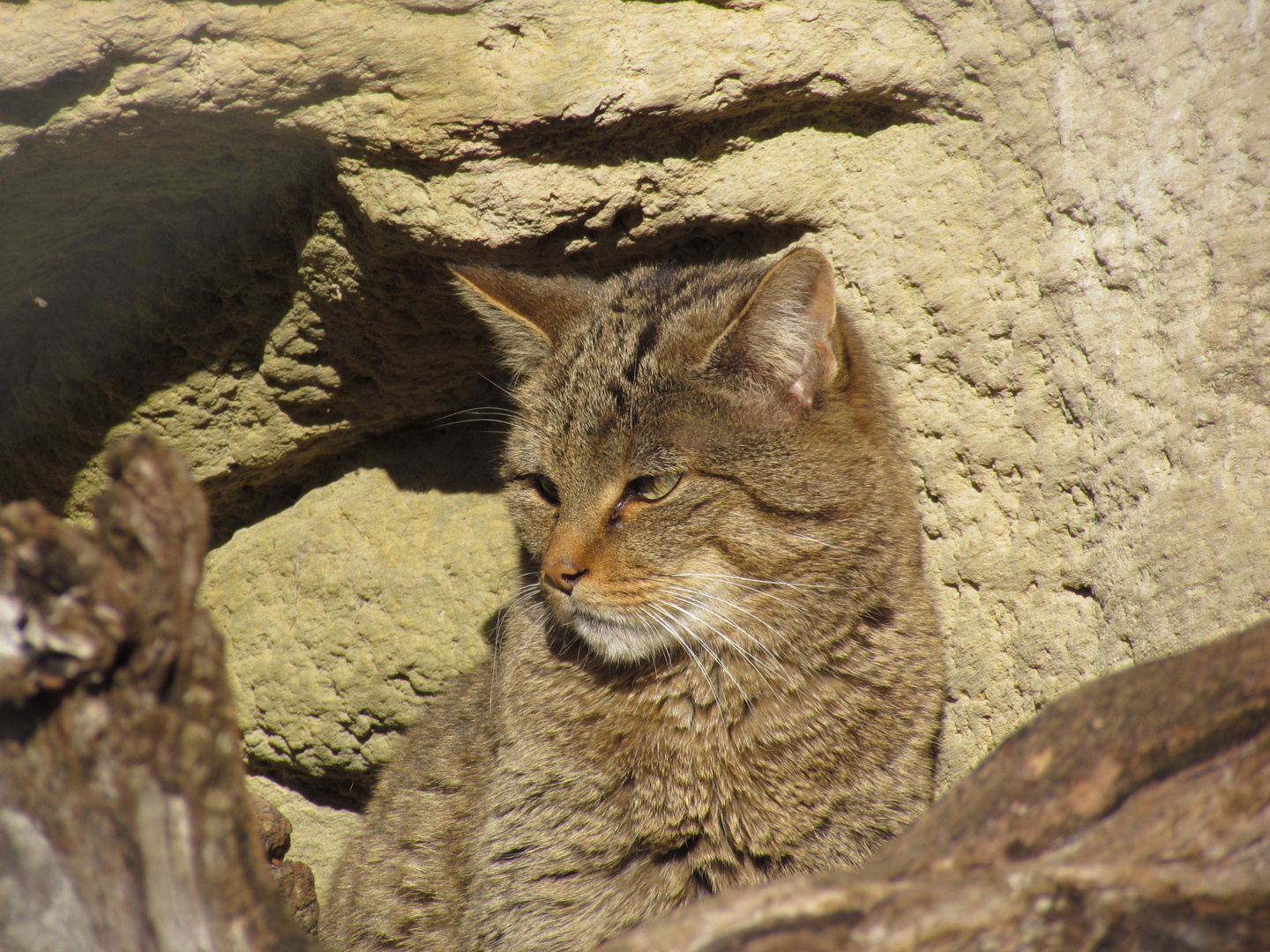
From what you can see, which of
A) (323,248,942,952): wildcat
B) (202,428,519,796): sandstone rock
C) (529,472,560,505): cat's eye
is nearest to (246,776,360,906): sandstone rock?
(202,428,519,796): sandstone rock

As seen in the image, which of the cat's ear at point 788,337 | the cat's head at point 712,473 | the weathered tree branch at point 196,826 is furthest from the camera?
the cat's head at point 712,473

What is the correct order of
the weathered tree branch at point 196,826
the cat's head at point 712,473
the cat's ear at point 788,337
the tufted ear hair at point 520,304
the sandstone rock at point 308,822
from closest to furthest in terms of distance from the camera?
the weathered tree branch at point 196,826, the cat's ear at point 788,337, the cat's head at point 712,473, the tufted ear hair at point 520,304, the sandstone rock at point 308,822

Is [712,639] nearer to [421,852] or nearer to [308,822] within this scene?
[421,852]

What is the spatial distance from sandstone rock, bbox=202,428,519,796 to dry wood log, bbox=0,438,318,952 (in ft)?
8.24

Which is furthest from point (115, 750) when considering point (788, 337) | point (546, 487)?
point (788, 337)

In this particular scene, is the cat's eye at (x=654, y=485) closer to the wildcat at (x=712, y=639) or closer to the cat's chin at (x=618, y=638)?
the wildcat at (x=712, y=639)

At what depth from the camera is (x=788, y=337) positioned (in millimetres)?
2439

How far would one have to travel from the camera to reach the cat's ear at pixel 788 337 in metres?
2.32

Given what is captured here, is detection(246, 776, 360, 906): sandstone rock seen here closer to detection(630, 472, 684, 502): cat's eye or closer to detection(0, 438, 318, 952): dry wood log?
detection(630, 472, 684, 502): cat's eye

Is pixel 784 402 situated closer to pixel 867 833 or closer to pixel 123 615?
pixel 867 833

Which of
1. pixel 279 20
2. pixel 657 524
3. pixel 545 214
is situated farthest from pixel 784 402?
pixel 279 20

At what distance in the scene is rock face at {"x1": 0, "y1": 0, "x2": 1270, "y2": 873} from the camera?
2.32 meters

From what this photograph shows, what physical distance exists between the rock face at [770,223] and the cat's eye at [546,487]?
2.64 feet

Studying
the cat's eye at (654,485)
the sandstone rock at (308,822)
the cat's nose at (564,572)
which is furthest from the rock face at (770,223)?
the sandstone rock at (308,822)
